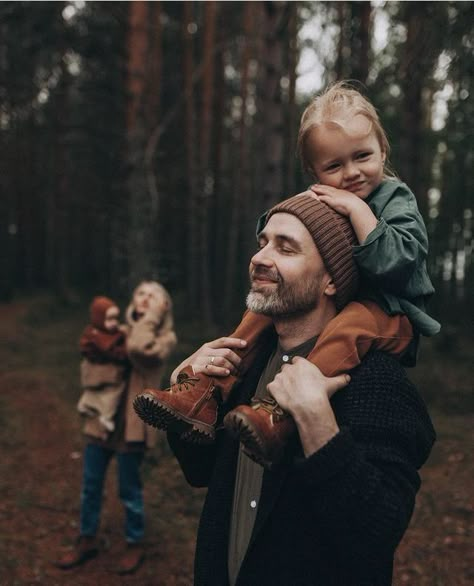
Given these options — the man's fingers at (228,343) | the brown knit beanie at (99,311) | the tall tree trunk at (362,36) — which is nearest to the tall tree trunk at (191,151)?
the tall tree trunk at (362,36)

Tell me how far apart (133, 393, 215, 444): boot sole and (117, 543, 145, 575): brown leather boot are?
364cm

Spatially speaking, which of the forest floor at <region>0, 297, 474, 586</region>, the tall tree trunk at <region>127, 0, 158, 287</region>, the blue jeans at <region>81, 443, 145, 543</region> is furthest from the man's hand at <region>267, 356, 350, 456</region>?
the tall tree trunk at <region>127, 0, 158, 287</region>

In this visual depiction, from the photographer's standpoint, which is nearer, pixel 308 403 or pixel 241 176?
pixel 308 403

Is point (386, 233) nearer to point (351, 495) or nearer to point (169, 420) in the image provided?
point (351, 495)

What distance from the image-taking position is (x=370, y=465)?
5.64ft

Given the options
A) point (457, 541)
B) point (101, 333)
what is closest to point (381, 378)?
point (101, 333)

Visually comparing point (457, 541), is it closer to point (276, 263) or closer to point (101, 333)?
point (101, 333)

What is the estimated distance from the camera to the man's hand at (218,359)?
2099mm

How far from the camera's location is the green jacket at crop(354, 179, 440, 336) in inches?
73.4

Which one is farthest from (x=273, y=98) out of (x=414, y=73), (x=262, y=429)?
(x=262, y=429)

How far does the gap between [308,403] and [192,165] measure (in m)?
13.8

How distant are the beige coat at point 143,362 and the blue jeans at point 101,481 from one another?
20cm

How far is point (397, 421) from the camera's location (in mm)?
1818

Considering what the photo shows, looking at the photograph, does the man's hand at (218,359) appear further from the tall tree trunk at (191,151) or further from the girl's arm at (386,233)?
the tall tree trunk at (191,151)
